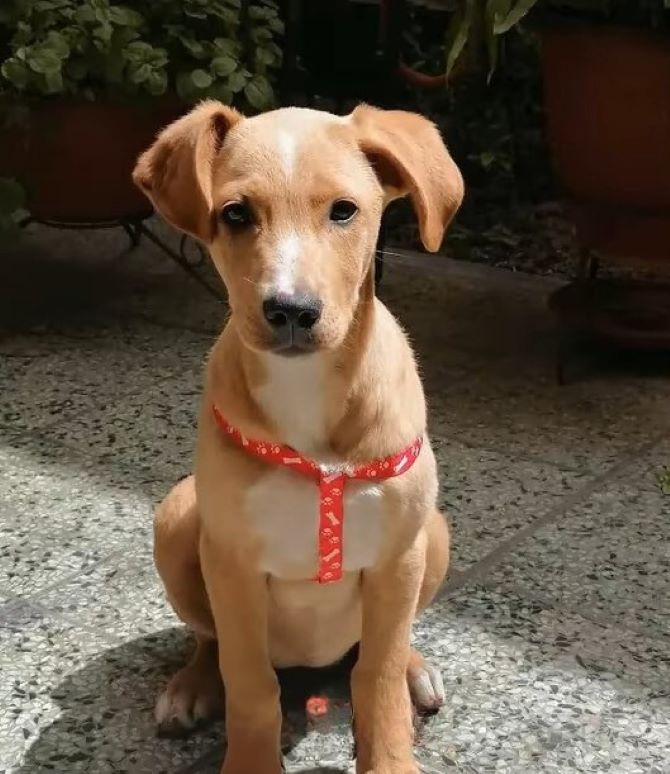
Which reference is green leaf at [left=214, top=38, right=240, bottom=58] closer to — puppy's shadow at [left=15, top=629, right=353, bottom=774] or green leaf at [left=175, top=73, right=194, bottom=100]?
green leaf at [left=175, top=73, right=194, bottom=100]

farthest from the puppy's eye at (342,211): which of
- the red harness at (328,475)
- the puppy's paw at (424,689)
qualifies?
the puppy's paw at (424,689)

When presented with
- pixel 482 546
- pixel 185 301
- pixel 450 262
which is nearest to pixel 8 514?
pixel 482 546

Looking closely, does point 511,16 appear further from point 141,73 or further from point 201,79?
point 141,73

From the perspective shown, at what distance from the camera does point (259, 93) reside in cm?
318

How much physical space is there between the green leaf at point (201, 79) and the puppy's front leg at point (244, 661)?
1.83 m

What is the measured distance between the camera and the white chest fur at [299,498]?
1489 mm

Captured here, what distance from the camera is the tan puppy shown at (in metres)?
1.38

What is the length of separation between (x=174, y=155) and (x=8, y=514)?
3.80ft

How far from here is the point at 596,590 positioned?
2148 millimetres

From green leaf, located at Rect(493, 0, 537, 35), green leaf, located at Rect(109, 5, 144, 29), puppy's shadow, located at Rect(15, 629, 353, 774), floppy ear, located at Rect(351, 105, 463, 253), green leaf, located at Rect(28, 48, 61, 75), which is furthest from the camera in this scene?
green leaf, located at Rect(109, 5, 144, 29)

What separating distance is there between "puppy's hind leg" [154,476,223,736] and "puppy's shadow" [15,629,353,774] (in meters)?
0.03

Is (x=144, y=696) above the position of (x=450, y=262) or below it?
above

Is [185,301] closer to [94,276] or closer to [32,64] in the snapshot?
[94,276]

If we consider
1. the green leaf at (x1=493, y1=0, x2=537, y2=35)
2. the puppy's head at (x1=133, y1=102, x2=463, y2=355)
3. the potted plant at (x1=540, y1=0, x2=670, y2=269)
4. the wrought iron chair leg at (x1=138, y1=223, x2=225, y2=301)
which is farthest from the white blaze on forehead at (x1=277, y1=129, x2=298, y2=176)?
the wrought iron chair leg at (x1=138, y1=223, x2=225, y2=301)
